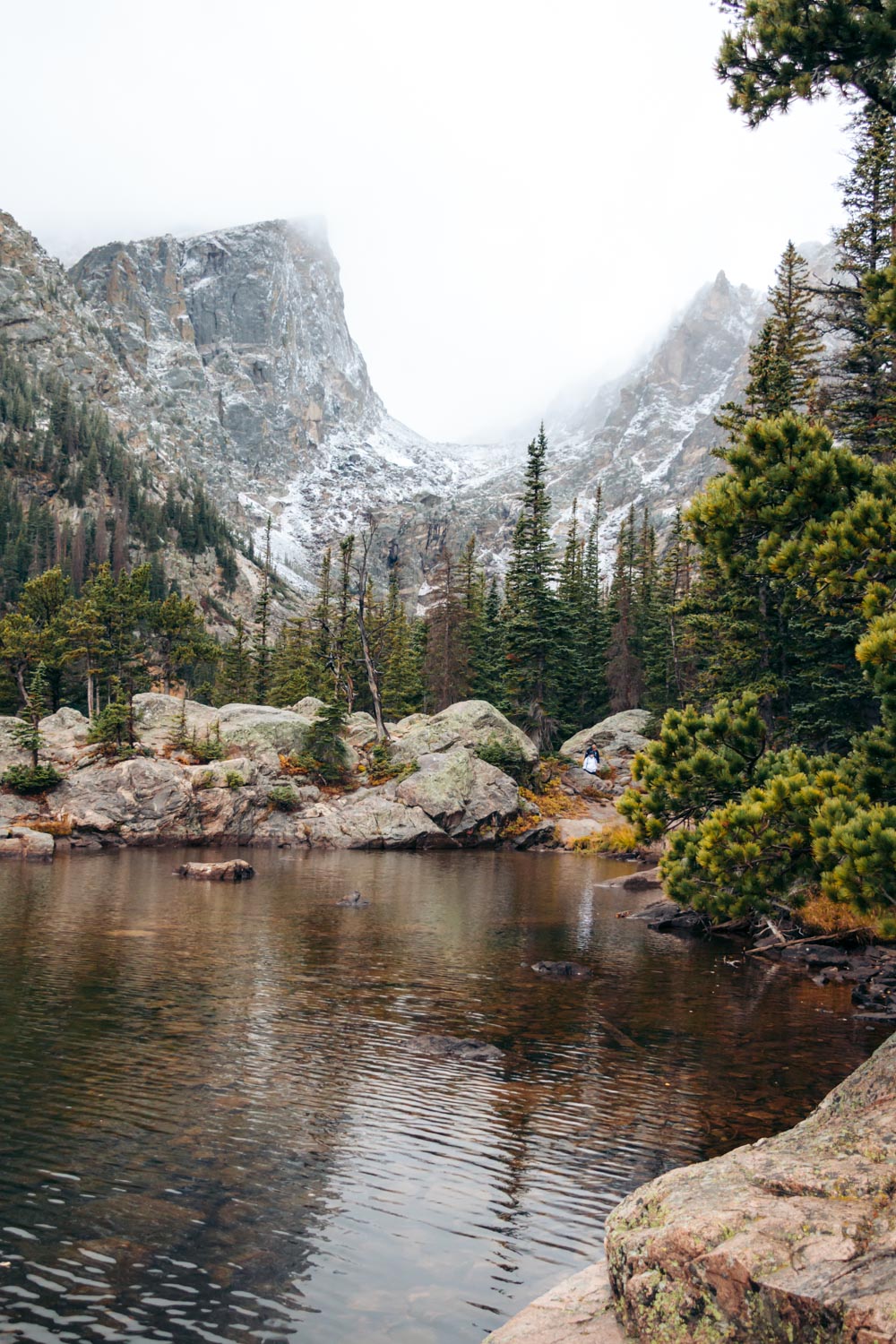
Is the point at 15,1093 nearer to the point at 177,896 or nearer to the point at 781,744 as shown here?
the point at 177,896

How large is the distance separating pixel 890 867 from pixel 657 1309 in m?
6.54

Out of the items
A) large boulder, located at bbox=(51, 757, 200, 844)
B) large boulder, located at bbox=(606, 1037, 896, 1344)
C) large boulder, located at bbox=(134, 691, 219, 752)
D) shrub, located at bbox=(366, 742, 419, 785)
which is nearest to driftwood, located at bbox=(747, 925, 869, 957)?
large boulder, located at bbox=(606, 1037, 896, 1344)

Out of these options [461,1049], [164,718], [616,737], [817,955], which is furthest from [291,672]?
[461,1049]

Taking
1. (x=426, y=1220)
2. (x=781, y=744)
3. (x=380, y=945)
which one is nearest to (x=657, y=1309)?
(x=426, y=1220)

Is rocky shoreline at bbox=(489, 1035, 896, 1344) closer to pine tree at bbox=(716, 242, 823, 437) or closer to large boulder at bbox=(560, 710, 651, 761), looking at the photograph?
pine tree at bbox=(716, 242, 823, 437)

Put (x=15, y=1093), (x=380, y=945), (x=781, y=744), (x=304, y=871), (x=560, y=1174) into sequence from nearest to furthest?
(x=560, y=1174), (x=15, y=1093), (x=380, y=945), (x=781, y=744), (x=304, y=871)

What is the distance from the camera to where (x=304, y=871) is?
34.3 metres

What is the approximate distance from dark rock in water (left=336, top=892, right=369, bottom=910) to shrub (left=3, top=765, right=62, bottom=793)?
23430 millimetres

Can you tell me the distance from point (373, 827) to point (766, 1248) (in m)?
41.3

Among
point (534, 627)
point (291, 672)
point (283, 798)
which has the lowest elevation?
point (283, 798)

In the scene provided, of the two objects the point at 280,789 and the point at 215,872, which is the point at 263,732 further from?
the point at 215,872

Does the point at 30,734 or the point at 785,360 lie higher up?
the point at 785,360

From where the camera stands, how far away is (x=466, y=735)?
177 feet

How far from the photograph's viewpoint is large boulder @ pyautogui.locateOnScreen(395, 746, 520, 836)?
47406mm
